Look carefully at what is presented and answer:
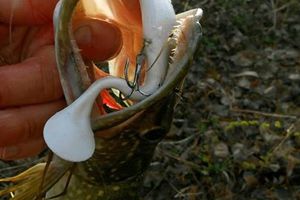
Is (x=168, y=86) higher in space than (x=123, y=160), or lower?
higher

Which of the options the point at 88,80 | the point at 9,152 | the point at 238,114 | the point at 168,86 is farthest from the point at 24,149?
the point at 238,114

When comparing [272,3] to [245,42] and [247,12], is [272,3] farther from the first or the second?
[245,42]

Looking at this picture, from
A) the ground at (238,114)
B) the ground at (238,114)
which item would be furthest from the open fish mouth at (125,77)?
the ground at (238,114)

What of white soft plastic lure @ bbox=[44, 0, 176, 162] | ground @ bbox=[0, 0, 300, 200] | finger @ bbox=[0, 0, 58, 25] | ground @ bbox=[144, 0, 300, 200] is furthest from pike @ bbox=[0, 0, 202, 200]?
ground @ bbox=[144, 0, 300, 200]

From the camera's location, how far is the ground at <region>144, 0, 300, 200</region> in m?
2.66

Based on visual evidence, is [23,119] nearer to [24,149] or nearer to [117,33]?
[24,149]

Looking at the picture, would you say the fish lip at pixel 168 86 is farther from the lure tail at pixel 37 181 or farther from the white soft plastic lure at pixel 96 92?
the lure tail at pixel 37 181

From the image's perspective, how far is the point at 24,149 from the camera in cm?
138

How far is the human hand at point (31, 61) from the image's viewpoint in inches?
49.4

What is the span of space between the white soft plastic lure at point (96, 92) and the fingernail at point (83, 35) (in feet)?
0.48

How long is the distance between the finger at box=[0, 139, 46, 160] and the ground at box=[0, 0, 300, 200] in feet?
3.79

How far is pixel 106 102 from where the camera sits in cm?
135

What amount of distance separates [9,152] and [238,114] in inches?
69.8

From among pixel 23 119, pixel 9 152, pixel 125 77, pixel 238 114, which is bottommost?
pixel 238 114
